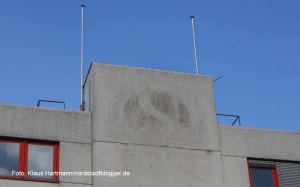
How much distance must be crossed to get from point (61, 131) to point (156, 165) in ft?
11.6

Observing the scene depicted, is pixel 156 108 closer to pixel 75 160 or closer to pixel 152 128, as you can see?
pixel 152 128

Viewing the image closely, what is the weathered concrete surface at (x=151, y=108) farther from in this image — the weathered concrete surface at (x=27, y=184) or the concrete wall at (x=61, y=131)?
the weathered concrete surface at (x=27, y=184)

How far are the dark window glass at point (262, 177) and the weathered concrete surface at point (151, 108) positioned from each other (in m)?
1.93

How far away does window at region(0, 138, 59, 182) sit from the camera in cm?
2297

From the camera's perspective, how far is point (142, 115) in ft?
81.4

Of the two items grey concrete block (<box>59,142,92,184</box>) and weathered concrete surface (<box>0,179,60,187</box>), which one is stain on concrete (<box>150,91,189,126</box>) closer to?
grey concrete block (<box>59,142,92,184</box>)

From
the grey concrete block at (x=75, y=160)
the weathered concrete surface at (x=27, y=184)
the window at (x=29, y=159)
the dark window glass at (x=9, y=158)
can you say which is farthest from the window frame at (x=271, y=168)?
the dark window glass at (x=9, y=158)

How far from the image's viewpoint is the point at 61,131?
2398cm

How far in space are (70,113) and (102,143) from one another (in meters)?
1.67

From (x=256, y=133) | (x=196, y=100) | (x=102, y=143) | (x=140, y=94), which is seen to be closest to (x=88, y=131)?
(x=102, y=143)

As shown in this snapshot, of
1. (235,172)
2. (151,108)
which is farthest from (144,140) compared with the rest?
(235,172)

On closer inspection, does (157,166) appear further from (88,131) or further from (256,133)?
(256,133)

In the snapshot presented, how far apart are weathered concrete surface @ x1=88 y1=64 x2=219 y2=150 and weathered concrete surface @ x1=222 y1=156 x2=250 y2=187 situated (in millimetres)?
788

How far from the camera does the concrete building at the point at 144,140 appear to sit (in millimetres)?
23406
